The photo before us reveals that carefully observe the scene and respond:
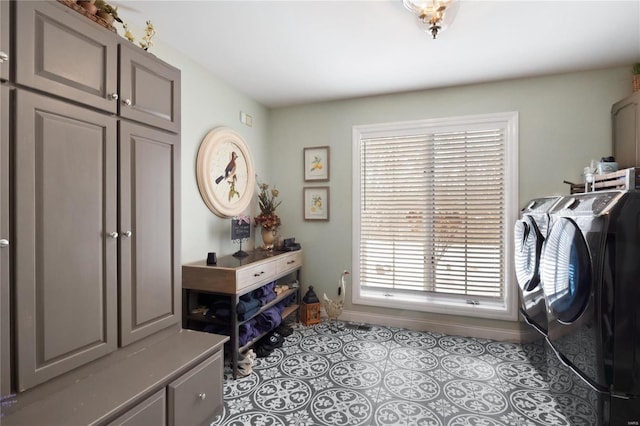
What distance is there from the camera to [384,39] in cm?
210

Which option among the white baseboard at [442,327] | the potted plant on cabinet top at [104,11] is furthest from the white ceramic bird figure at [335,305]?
the potted plant on cabinet top at [104,11]

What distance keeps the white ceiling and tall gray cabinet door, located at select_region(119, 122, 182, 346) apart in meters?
0.92

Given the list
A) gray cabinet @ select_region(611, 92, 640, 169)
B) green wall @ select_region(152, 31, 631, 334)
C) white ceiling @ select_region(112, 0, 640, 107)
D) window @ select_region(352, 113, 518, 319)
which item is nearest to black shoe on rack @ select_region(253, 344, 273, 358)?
green wall @ select_region(152, 31, 631, 334)

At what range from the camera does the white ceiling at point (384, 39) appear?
1780 millimetres

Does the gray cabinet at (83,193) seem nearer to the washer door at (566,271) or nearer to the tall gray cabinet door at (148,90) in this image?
the tall gray cabinet door at (148,90)

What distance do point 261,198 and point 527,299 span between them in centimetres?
253

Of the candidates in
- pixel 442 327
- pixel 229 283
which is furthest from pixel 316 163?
pixel 442 327

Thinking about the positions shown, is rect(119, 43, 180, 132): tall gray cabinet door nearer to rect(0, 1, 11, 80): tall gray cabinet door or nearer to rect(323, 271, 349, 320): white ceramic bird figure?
rect(0, 1, 11, 80): tall gray cabinet door

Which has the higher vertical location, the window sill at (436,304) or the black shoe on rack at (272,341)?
the window sill at (436,304)

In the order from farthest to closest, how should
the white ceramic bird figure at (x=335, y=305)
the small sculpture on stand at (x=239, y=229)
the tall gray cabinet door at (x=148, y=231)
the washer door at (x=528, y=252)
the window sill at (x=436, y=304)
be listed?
1. the white ceramic bird figure at (x=335, y=305)
2. the window sill at (x=436, y=304)
3. the small sculpture on stand at (x=239, y=229)
4. the washer door at (x=528, y=252)
5. the tall gray cabinet door at (x=148, y=231)

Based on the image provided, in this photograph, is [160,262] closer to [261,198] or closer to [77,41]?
[77,41]

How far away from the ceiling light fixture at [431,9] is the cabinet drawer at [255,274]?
202 cm

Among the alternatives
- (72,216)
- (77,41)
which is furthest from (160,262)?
(77,41)

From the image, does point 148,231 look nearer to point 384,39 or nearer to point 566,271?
point 384,39
